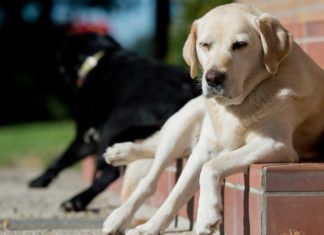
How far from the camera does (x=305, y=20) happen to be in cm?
508

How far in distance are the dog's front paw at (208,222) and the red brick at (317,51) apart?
136 cm

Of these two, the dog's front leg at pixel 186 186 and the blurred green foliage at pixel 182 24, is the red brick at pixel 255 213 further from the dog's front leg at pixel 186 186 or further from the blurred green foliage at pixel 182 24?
the blurred green foliage at pixel 182 24

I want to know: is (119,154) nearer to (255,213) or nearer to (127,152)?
(127,152)

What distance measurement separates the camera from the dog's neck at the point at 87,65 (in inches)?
253

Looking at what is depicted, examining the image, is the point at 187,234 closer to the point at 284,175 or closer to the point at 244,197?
the point at 244,197

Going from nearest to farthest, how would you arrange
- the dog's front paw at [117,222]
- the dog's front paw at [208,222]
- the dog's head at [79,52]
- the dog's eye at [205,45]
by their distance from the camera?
the dog's front paw at [208,222], the dog's eye at [205,45], the dog's front paw at [117,222], the dog's head at [79,52]

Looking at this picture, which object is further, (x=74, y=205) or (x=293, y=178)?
(x=74, y=205)

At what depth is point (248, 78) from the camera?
3.53 meters

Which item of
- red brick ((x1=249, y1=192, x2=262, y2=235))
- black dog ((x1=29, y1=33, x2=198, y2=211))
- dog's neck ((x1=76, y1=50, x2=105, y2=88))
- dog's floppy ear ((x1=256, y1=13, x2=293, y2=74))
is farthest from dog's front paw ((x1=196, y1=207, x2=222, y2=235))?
dog's neck ((x1=76, y1=50, x2=105, y2=88))

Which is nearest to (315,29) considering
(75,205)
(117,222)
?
(117,222)

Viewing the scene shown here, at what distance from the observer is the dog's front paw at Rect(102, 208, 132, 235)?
3.88 metres

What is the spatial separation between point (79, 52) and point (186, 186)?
313 centimetres

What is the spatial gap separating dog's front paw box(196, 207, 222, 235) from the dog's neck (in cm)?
331

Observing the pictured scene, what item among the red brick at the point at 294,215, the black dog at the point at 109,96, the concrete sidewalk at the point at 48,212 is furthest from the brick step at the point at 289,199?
the black dog at the point at 109,96
